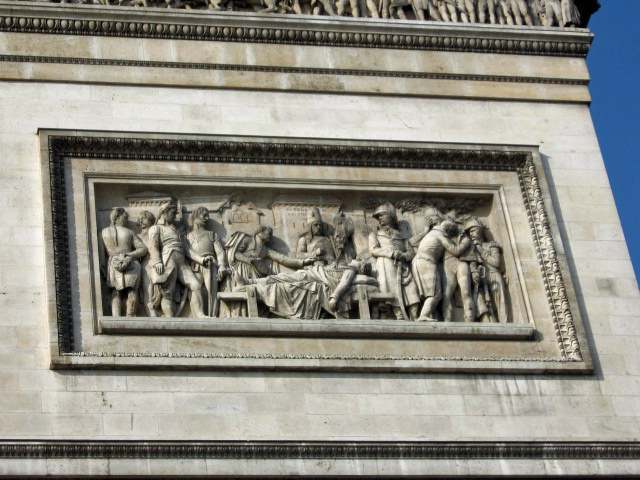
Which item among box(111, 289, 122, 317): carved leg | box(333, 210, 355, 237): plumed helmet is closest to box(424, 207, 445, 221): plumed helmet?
box(333, 210, 355, 237): plumed helmet

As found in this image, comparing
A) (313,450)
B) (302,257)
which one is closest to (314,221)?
(302,257)

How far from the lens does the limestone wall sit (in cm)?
1627

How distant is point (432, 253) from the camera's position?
18234 millimetres

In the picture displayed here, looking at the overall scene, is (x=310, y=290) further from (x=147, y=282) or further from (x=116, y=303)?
(x=116, y=303)

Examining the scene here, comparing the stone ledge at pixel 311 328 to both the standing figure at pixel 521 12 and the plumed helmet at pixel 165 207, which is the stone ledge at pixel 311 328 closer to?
the plumed helmet at pixel 165 207

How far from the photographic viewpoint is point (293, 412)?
16578 mm

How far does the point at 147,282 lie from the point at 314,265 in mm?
1616

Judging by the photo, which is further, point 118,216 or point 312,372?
point 118,216

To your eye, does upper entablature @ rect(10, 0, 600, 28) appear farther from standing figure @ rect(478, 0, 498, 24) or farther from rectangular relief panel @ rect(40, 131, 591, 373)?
rectangular relief panel @ rect(40, 131, 591, 373)

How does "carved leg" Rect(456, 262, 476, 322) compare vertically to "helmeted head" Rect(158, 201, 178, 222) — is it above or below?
below

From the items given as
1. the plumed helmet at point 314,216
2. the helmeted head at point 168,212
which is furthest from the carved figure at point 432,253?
the helmeted head at point 168,212

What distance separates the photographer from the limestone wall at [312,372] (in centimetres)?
1627

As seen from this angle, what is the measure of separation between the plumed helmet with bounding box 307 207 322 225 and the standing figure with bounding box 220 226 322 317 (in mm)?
406

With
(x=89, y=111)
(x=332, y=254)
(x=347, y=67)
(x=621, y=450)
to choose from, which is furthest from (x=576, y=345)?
(x=89, y=111)
